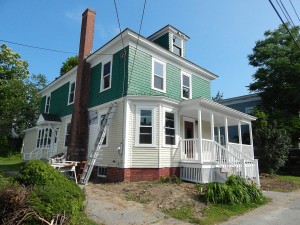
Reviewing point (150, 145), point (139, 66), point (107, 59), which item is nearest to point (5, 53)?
point (107, 59)

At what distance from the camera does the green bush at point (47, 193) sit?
4.92m

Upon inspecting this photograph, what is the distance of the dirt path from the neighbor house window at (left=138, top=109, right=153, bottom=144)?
Result: 3863 mm

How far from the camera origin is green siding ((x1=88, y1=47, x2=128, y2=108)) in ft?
42.2

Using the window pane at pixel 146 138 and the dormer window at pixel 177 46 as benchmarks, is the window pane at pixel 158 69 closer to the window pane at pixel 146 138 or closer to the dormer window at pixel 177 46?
the dormer window at pixel 177 46

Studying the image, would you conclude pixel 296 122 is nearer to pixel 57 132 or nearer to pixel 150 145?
pixel 150 145

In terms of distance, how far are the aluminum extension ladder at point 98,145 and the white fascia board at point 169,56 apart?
3563mm

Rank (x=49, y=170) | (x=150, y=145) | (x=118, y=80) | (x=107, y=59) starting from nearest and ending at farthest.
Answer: (x=49, y=170), (x=150, y=145), (x=118, y=80), (x=107, y=59)

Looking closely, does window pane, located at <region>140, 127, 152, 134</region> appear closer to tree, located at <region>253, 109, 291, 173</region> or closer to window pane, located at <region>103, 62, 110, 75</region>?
window pane, located at <region>103, 62, 110, 75</region>

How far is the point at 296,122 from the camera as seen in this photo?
2003cm

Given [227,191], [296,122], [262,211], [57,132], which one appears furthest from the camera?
[296,122]

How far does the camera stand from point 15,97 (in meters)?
35.6

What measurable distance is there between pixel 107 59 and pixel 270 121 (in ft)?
48.5

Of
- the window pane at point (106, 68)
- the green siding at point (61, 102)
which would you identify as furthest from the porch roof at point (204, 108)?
the green siding at point (61, 102)

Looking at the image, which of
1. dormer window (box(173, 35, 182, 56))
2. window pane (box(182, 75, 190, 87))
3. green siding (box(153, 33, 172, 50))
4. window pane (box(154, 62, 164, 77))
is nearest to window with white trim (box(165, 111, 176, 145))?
window pane (box(154, 62, 164, 77))
